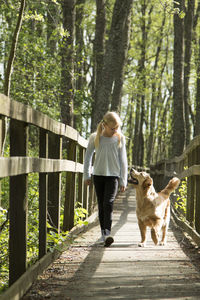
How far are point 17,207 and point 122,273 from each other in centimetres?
160

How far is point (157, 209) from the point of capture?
6.68 m

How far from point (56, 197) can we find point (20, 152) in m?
1.78

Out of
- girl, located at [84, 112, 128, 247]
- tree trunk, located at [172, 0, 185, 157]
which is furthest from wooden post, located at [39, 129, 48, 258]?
tree trunk, located at [172, 0, 185, 157]

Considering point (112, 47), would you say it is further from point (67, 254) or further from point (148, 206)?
point (67, 254)

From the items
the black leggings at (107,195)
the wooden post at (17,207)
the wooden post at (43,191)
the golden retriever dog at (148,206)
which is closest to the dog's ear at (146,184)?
the golden retriever dog at (148,206)

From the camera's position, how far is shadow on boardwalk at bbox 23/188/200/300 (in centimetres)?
394

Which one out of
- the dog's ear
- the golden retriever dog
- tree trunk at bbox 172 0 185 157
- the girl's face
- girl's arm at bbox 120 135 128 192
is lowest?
the golden retriever dog

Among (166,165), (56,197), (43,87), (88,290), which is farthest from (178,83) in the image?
(88,290)

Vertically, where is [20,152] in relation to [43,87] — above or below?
→ below

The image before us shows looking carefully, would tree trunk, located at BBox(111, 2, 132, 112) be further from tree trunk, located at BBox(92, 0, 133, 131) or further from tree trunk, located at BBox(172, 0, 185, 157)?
tree trunk, located at BBox(172, 0, 185, 157)

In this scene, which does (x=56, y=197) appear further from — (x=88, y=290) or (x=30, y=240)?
(x=88, y=290)

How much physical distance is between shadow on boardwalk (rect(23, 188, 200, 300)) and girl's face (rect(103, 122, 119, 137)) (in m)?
1.49

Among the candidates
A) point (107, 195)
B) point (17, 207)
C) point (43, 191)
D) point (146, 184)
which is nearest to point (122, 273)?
point (43, 191)

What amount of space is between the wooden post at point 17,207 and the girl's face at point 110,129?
2810 mm
